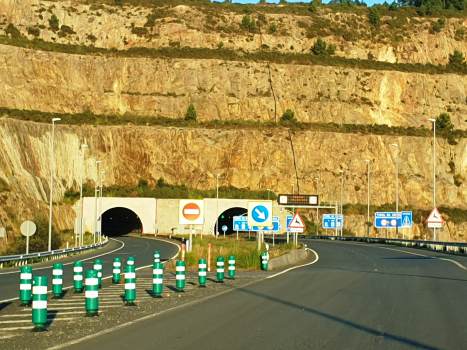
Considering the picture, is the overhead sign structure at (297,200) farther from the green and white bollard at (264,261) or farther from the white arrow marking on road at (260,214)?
the green and white bollard at (264,261)

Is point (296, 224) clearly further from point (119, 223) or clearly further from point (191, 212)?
point (119, 223)

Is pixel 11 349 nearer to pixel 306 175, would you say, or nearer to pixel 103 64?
pixel 306 175

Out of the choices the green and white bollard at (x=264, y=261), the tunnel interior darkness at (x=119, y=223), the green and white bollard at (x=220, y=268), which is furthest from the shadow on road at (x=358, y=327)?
the tunnel interior darkness at (x=119, y=223)

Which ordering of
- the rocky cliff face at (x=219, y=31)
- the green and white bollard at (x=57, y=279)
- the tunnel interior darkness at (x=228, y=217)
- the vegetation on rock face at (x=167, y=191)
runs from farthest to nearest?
the rocky cliff face at (x=219, y=31)
the tunnel interior darkness at (x=228, y=217)
the vegetation on rock face at (x=167, y=191)
the green and white bollard at (x=57, y=279)

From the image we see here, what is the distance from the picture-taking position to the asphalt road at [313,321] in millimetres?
10719

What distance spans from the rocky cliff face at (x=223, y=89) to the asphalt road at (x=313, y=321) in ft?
286

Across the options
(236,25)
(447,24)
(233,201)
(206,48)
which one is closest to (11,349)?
(233,201)

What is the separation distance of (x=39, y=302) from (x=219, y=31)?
115m

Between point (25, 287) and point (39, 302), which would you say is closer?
point (39, 302)

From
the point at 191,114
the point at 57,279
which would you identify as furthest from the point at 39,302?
the point at 191,114

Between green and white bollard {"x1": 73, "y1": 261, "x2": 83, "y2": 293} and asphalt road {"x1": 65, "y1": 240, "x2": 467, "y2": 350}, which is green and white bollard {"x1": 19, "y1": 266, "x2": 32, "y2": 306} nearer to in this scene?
green and white bollard {"x1": 73, "y1": 261, "x2": 83, "y2": 293}

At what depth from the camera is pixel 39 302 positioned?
11898mm

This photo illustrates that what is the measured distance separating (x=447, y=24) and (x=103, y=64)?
62530 millimetres

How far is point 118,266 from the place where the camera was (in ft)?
71.4
